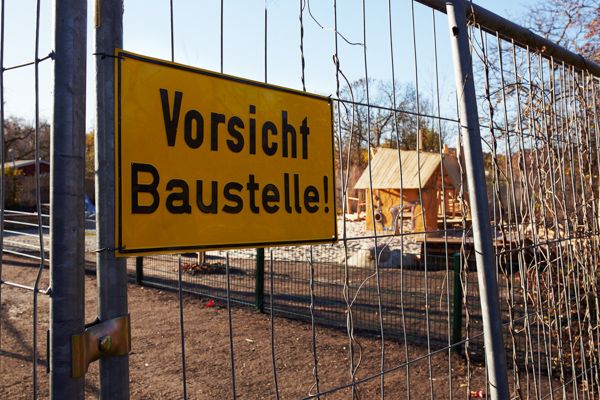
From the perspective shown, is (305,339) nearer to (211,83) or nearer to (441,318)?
(441,318)

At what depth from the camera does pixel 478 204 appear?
219cm

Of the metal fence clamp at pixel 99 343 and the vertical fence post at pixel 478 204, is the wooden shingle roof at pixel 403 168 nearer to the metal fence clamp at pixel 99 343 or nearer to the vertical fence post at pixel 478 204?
the vertical fence post at pixel 478 204

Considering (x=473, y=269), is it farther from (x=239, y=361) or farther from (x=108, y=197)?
(x=108, y=197)

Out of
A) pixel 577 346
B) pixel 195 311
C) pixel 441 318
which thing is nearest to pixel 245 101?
pixel 577 346

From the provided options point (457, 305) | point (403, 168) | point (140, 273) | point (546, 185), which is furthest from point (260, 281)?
point (403, 168)

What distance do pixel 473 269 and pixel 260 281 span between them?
3.69m

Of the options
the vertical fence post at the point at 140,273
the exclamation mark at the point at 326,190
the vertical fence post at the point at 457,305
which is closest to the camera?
the exclamation mark at the point at 326,190

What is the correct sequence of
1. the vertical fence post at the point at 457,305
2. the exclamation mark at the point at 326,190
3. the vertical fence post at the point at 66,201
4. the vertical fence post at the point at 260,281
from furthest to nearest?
the vertical fence post at the point at 260,281 < the vertical fence post at the point at 457,305 < the exclamation mark at the point at 326,190 < the vertical fence post at the point at 66,201

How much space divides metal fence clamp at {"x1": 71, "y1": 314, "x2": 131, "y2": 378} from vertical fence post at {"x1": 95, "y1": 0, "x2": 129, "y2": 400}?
21 mm

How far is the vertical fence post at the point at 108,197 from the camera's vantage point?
47.3 inches

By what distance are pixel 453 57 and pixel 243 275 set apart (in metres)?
7.01

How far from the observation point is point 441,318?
6.63 metres

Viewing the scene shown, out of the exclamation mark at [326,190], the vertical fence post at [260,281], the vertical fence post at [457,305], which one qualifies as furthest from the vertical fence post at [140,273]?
the exclamation mark at [326,190]

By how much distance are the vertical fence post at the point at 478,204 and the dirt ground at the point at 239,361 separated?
1.34 meters
